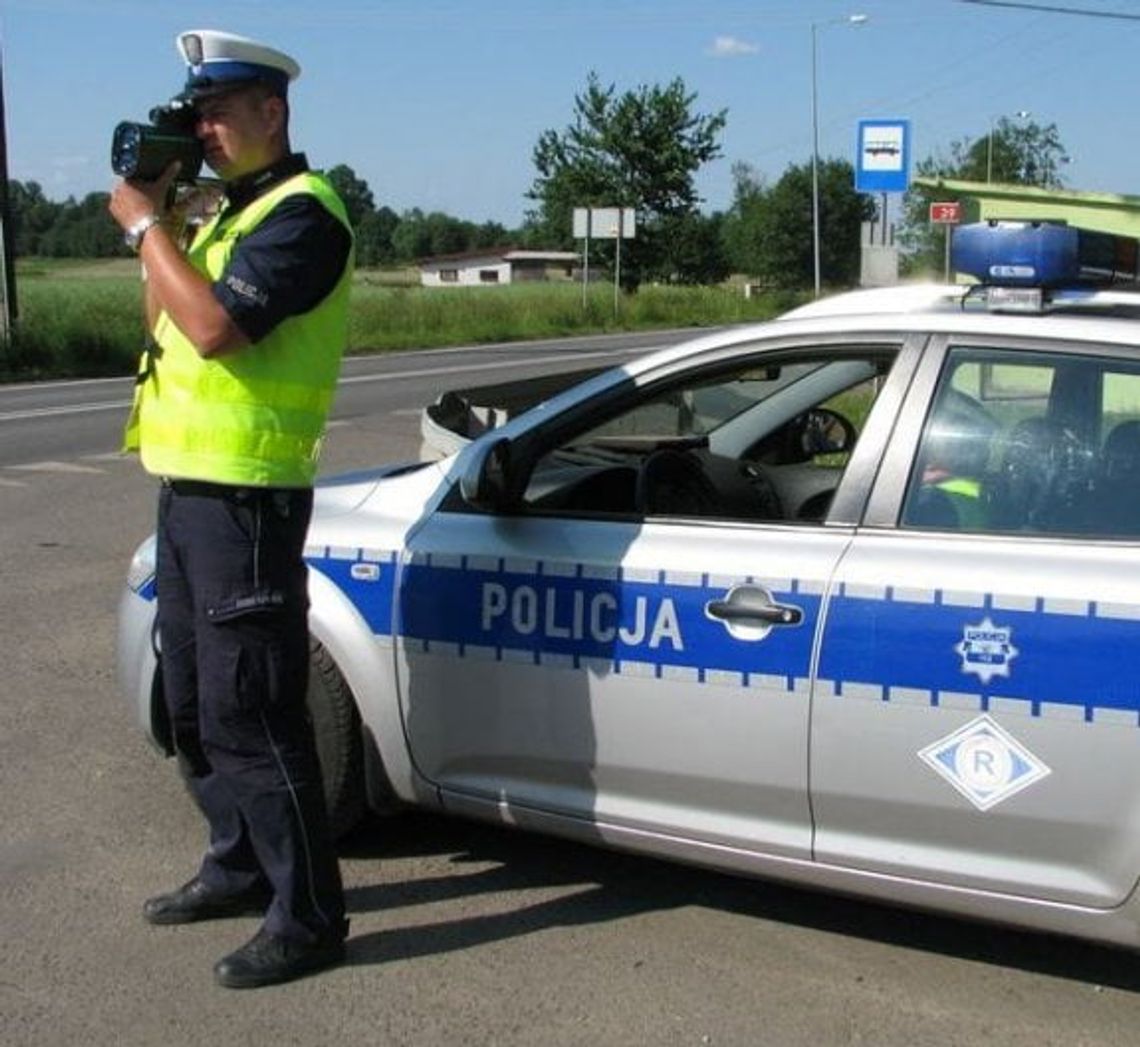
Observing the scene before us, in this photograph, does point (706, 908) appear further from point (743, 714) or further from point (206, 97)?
point (206, 97)

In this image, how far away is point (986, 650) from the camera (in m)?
2.90

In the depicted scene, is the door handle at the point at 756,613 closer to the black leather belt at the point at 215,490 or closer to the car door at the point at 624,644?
the car door at the point at 624,644

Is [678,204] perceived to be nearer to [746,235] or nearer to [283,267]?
[746,235]

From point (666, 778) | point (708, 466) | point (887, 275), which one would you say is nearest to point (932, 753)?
point (666, 778)

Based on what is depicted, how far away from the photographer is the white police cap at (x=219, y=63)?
3025mm

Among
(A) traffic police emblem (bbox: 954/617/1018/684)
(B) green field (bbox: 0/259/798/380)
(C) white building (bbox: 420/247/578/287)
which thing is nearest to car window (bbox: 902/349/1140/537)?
(A) traffic police emblem (bbox: 954/617/1018/684)

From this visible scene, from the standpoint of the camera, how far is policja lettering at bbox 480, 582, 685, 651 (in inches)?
127

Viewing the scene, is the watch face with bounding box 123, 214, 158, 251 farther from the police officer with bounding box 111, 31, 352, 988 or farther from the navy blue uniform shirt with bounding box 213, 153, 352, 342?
the navy blue uniform shirt with bounding box 213, 153, 352, 342

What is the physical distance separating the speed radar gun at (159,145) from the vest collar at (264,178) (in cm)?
10

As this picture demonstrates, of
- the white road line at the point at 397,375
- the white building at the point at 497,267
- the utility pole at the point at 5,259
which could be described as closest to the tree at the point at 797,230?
the white building at the point at 497,267

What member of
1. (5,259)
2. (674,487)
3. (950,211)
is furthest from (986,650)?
(5,259)

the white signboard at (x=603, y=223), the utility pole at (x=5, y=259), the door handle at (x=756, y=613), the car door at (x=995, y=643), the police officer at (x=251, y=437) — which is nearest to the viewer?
the car door at (x=995, y=643)

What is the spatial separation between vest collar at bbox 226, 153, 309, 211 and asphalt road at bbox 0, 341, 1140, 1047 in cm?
172

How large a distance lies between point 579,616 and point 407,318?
29.8 m
